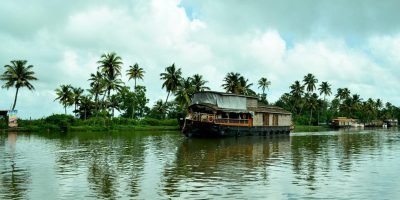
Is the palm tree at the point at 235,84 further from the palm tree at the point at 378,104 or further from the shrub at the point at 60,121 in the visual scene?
the palm tree at the point at 378,104

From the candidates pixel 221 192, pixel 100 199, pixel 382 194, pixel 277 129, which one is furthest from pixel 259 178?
pixel 277 129

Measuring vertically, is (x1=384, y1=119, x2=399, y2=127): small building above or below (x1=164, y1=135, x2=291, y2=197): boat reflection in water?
above

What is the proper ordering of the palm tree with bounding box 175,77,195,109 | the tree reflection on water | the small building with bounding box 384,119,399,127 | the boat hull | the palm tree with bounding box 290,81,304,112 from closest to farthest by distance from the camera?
the tree reflection on water
the boat hull
the palm tree with bounding box 175,77,195,109
the palm tree with bounding box 290,81,304,112
the small building with bounding box 384,119,399,127

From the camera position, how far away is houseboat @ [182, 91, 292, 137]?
39403mm

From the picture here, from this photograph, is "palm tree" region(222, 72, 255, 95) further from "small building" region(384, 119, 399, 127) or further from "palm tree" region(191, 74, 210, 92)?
"small building" region(384, 119, 399, 127)

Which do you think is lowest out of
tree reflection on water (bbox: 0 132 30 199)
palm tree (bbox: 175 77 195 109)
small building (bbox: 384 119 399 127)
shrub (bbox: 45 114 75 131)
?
tree reflection on water (bbox: 0 132 30 199)

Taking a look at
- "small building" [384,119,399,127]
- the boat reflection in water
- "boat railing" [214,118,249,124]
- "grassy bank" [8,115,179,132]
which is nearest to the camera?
the boat reflection in water

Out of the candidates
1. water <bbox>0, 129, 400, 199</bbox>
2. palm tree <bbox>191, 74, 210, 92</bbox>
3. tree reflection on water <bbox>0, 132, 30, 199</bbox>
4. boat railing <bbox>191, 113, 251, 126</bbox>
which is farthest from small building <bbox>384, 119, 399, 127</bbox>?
tree reflection on water <bbox>0, 132, 30, 199</bbox>

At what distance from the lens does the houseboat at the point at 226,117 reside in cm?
3940

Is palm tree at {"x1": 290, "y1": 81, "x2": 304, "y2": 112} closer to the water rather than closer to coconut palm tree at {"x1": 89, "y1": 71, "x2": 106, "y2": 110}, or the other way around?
coconut palm tree at {"x1": 89, "y1": 71, "x2": 106, "y2": 110}

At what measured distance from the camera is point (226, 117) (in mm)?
43406

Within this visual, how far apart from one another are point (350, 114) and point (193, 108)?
94.9m

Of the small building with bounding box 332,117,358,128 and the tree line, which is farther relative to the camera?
the small building with bounding box 332,117,358,128

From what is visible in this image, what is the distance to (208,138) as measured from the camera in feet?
131
